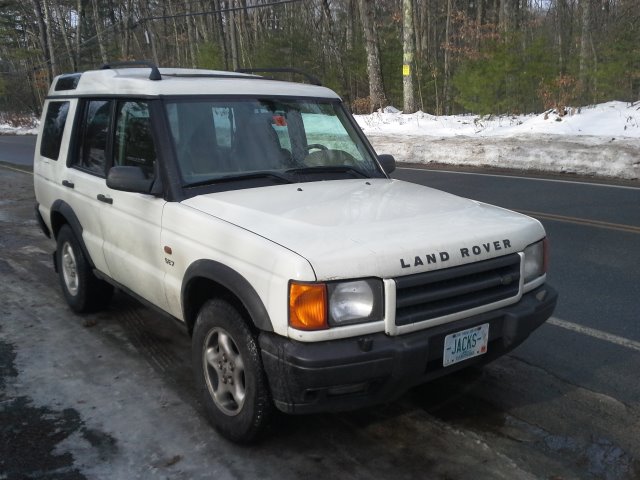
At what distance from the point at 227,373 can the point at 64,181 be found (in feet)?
9.04

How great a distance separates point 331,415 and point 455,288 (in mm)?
1149

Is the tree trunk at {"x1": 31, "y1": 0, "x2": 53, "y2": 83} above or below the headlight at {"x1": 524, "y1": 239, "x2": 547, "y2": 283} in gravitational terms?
above

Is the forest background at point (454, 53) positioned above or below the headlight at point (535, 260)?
above

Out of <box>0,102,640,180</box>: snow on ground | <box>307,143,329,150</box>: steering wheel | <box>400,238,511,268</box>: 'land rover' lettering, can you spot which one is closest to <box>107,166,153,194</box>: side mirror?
<box>307,143,329,150</box>: steering wheel

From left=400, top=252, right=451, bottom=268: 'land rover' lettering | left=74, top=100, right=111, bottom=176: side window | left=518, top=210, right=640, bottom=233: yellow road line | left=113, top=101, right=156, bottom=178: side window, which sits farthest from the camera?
left=518, top=210, right=640, bottom=233: yellow road line

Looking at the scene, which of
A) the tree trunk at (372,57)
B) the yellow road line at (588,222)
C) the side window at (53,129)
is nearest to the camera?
the side window at (53,129)

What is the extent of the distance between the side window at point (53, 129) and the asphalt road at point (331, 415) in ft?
4.59

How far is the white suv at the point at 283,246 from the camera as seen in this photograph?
2775 millimetres

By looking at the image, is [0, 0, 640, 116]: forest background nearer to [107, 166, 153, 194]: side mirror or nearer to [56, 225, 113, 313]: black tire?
[56, 225, 113, 313]: black tire

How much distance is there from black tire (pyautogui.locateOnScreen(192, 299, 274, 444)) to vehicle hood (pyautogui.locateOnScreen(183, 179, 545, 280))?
19.8 inches

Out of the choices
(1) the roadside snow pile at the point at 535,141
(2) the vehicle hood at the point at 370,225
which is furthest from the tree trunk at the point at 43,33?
(2) the vehicle hood at the point at 370,225

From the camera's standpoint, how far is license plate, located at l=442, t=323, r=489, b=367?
3.02m

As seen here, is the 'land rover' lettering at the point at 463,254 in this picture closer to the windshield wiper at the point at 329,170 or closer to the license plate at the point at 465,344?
the license plate at the point at 465,344

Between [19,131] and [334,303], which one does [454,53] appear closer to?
[334,303]
